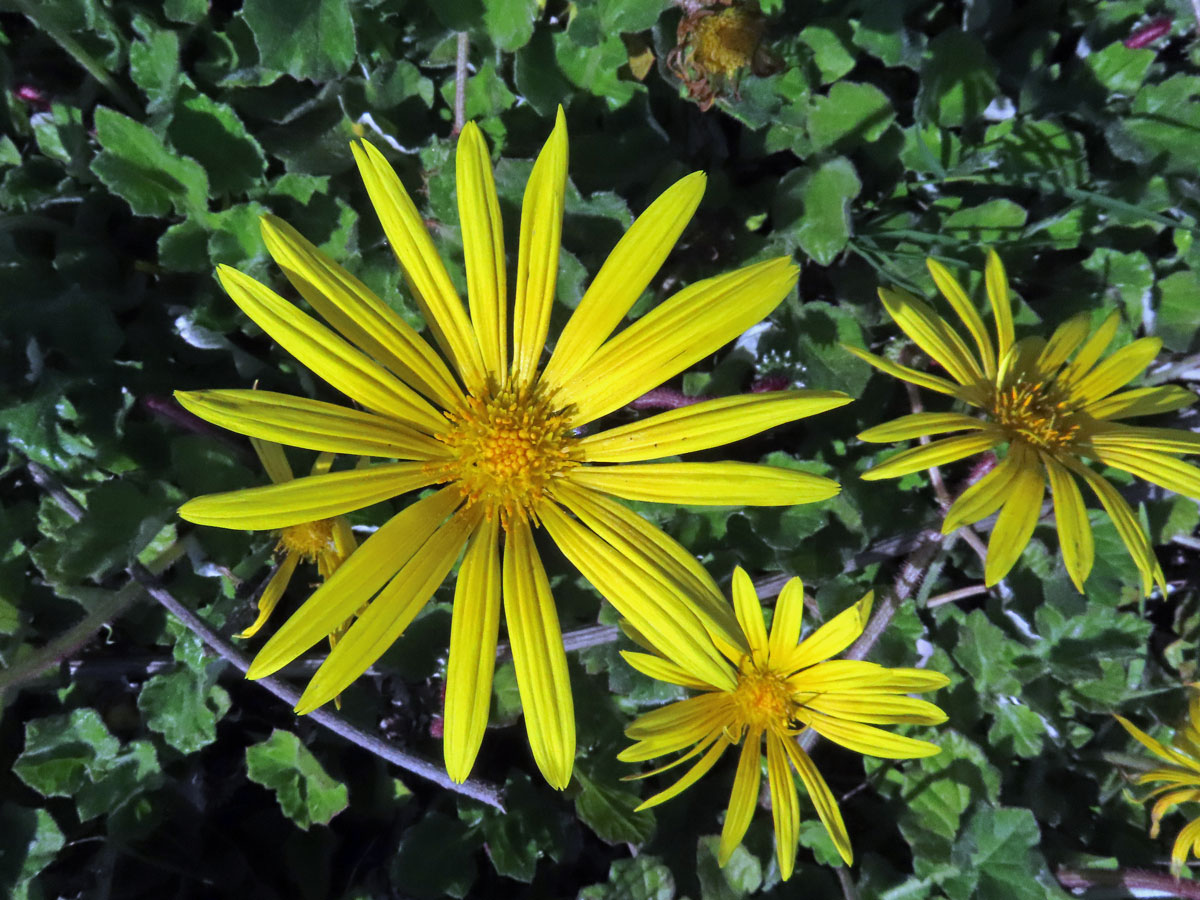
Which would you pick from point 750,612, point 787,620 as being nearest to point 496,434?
point 750,612

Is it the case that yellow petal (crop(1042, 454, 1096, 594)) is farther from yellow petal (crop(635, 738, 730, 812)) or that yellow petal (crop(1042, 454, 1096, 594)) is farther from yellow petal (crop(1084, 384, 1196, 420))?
yellow petal (crop(635, 738, 730, 812))

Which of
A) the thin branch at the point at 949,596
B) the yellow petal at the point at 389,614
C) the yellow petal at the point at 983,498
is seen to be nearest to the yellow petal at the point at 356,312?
the yellow petal at the point at 389,614

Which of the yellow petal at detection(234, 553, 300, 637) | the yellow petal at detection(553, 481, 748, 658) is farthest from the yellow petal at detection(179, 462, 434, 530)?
the yellow petal at detection(234, 553, 300, 637)

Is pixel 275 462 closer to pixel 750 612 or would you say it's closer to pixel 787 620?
pixel 750 612

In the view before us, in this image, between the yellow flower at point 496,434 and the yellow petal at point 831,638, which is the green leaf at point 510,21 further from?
the yellow petal at point 831,638

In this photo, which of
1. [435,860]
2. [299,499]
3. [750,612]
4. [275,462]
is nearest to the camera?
[299,499]

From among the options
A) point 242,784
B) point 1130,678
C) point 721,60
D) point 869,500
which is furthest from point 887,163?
point 242,784
